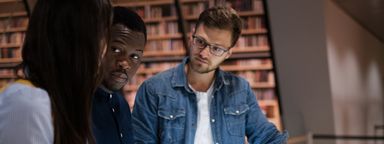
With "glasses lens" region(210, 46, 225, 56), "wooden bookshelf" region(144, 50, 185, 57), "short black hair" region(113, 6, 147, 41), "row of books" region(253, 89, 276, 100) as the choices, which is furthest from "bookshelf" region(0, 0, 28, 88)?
"short black hair" region(113, 6, 147, 41)

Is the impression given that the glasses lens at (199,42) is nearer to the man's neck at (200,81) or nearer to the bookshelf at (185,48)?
the man's neck at (200,81)

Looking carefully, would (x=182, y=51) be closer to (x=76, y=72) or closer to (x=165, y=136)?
(x=165, y=136)

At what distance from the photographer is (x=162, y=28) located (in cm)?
617

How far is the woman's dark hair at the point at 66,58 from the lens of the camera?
2.84 feet

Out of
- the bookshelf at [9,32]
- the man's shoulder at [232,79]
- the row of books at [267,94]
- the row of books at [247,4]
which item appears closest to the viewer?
the man's shoulder at [232,79]

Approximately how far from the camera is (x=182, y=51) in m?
6.25

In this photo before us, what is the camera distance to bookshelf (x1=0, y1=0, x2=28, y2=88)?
203 inches

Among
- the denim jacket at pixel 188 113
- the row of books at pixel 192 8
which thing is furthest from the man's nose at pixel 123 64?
the row of books at pixel 192 8

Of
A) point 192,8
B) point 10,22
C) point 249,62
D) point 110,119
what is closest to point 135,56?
point 110,119

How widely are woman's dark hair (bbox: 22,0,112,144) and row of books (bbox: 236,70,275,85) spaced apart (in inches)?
217

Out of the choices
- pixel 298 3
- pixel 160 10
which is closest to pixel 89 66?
pixel 298 3

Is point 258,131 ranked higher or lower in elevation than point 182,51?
lower

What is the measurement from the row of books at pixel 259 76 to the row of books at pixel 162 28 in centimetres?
104

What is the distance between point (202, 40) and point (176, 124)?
299 mm
